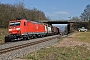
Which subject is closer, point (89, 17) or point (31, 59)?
point (31, 59)

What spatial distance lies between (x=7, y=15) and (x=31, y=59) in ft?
150

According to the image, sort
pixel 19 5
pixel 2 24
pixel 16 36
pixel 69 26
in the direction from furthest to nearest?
1. pixel 69 26
2. pixel 19 5
3. pixel 2 24
4. pixel 16 36

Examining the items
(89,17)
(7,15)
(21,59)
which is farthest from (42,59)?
(89,17)

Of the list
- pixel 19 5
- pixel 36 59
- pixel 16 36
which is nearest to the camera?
pixel 36 59

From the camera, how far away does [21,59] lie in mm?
11953

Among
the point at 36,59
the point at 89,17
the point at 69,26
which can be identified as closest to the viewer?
the point at 36,59

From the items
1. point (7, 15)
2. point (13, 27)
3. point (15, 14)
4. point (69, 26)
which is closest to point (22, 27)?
point (13, 27)

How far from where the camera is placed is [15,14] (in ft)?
206

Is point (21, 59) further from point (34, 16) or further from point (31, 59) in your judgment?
point (34, 16)

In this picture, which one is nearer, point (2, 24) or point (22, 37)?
point (22, 37)

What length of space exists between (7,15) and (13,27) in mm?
24862

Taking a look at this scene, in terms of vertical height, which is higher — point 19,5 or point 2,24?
point 19,5

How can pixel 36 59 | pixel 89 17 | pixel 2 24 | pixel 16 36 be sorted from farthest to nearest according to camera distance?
pixel 89 17 < pixel 2 24 < pixel 16 36 < pixel 36 59

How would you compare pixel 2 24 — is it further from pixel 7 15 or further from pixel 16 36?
pixel 16 36
